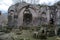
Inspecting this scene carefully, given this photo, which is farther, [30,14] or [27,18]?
[27,18]

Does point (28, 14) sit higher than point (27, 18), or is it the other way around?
point (28, 14)

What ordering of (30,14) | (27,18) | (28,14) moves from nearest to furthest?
(30,14) → (28,14) → (27,18)

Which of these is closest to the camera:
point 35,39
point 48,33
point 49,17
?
point 35,39

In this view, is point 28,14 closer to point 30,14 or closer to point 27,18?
point 30,14

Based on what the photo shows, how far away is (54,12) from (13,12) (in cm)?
708

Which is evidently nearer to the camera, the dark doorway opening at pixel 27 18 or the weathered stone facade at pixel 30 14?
the weathered stone facade at pixel 30 14

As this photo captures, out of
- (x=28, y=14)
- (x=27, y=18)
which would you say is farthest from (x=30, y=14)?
(x=27, y=18)

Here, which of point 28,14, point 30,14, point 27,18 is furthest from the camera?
point 27,18

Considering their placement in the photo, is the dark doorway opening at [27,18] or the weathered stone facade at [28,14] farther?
the dark doorway opening at [27,18]

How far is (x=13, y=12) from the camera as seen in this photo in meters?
24.2

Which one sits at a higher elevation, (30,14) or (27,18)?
(30,14)

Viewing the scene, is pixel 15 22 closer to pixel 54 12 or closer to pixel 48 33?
pixel 54 12

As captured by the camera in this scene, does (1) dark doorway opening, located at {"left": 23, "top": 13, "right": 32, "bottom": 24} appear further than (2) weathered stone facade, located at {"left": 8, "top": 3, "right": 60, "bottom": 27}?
Yes

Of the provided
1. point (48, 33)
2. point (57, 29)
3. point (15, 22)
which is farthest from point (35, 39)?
point (15, 22)
